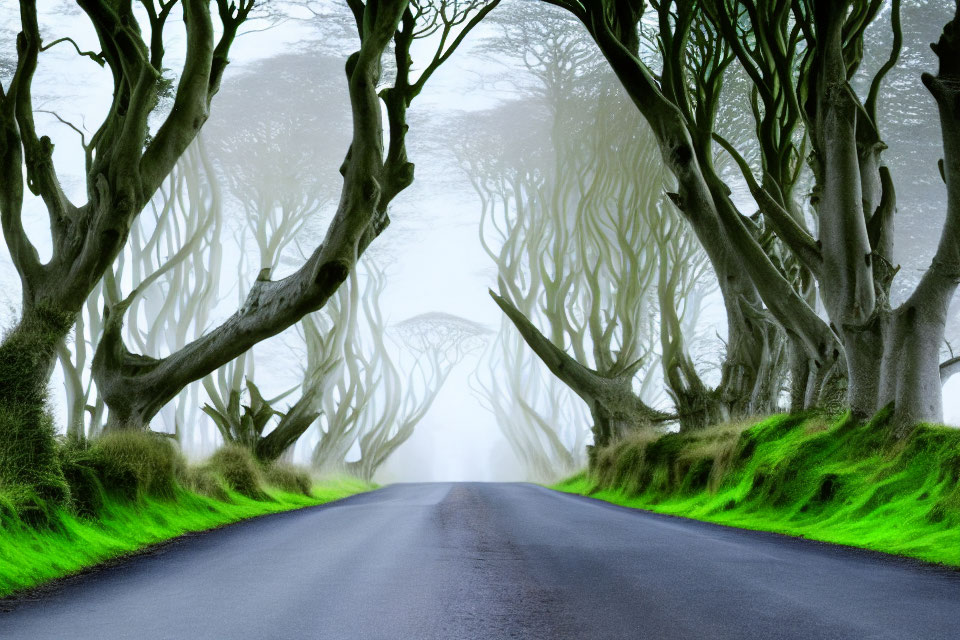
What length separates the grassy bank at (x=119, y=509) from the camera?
5.76 meters

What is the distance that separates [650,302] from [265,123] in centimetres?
1402

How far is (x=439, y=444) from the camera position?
272 ft

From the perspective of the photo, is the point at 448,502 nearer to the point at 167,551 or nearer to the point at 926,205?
the point at 167,551

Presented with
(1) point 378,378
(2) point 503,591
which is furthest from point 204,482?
(1) point 378,378

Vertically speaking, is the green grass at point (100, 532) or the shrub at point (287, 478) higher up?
the green grass at point (100, 532)

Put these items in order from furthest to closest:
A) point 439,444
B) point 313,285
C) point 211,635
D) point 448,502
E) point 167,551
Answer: point 439,444, point 448,502, point 313,285, point 167,551, point 211,635

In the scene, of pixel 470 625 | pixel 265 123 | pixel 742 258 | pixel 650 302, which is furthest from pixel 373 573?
pixel 650 302

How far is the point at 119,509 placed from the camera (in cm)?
782

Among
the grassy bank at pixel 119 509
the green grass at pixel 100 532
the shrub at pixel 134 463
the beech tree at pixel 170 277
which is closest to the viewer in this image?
the green grass at pixel 100 532

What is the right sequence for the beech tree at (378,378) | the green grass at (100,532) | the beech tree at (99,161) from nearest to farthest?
Result: the green grass at (100,532), the beech tree at (99,161), the beech tree at (378,378)

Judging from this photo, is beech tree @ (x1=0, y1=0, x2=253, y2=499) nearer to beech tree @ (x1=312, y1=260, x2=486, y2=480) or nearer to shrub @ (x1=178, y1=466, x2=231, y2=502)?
shrub @ (x1=178, y1=466, x2=231, y2=502)

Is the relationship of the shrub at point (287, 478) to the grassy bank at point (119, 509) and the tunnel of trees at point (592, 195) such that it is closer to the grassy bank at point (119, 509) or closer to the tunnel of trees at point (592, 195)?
the tunnel of trees at point (592, 195)

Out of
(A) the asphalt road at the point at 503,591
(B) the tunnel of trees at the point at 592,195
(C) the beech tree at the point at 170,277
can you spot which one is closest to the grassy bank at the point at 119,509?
(A) the asphalt road at the point at 503,591

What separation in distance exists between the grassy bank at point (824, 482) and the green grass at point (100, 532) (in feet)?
17.0
